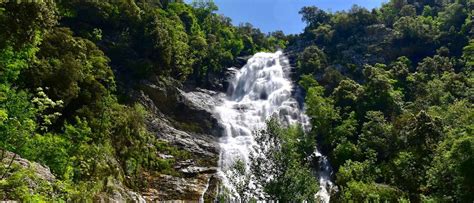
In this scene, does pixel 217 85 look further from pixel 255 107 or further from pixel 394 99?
pixel 394 99

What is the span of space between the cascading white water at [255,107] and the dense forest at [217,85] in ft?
6.88

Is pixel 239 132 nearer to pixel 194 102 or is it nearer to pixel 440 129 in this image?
pixel 194 102

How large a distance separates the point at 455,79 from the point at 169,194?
29.7 m

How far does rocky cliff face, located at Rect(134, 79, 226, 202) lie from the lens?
27594 millimetres

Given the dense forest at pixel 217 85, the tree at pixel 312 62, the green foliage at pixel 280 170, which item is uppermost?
the tree at pixel 312 62

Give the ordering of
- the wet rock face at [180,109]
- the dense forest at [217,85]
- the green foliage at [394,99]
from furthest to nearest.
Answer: the wet rock face at [180,109]
the green foliage at [394,99]
the dense forest at [217,85]

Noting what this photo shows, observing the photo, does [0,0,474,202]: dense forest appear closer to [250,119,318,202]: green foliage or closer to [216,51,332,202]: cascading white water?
[250,119,318,202]: green foliage

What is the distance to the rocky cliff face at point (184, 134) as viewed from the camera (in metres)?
27.6

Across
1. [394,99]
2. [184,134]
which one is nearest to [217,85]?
[184,134]

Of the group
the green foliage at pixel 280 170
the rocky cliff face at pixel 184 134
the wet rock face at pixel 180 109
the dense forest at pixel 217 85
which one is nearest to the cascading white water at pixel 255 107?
the rocky cliff face at pixel 184 134

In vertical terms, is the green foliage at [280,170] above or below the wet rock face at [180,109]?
below

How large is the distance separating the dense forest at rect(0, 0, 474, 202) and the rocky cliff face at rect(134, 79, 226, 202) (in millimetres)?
1013

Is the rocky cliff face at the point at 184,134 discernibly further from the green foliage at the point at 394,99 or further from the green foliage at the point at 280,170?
the green foliage at the point at 394,99

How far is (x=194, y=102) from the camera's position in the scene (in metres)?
41.6
